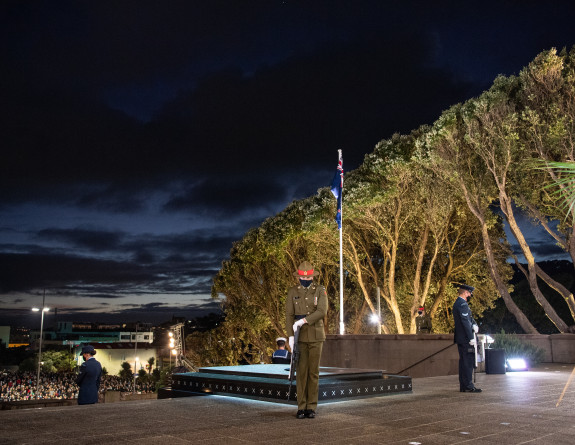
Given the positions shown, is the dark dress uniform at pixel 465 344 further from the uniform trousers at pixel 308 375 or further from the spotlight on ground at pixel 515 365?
the spotlight on ground at pixel 515 365

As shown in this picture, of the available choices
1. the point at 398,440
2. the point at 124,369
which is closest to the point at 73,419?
the point at 398,440

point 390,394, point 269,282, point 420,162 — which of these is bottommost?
point 390,394

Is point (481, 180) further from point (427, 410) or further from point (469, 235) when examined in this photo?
point (427, 410)

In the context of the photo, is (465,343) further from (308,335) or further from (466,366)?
(308,335)

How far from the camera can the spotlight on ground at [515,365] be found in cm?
1599

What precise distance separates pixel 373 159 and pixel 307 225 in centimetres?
556

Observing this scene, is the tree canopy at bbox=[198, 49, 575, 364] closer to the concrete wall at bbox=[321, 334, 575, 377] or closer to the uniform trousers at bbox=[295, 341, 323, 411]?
the concrete wall at bbox=[321, 334, 575, 377]

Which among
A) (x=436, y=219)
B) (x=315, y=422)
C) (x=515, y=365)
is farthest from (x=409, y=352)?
(x=315, y=422)

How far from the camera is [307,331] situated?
7652 mm

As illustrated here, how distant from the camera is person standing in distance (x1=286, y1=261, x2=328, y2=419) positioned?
748 cm

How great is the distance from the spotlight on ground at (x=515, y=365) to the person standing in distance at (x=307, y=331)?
10.7 metres

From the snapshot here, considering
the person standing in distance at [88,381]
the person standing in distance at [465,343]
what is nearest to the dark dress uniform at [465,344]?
the person standing in distance at [465,343]

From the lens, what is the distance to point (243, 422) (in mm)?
7051

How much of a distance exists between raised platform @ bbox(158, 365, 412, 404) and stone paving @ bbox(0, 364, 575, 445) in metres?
0.26
